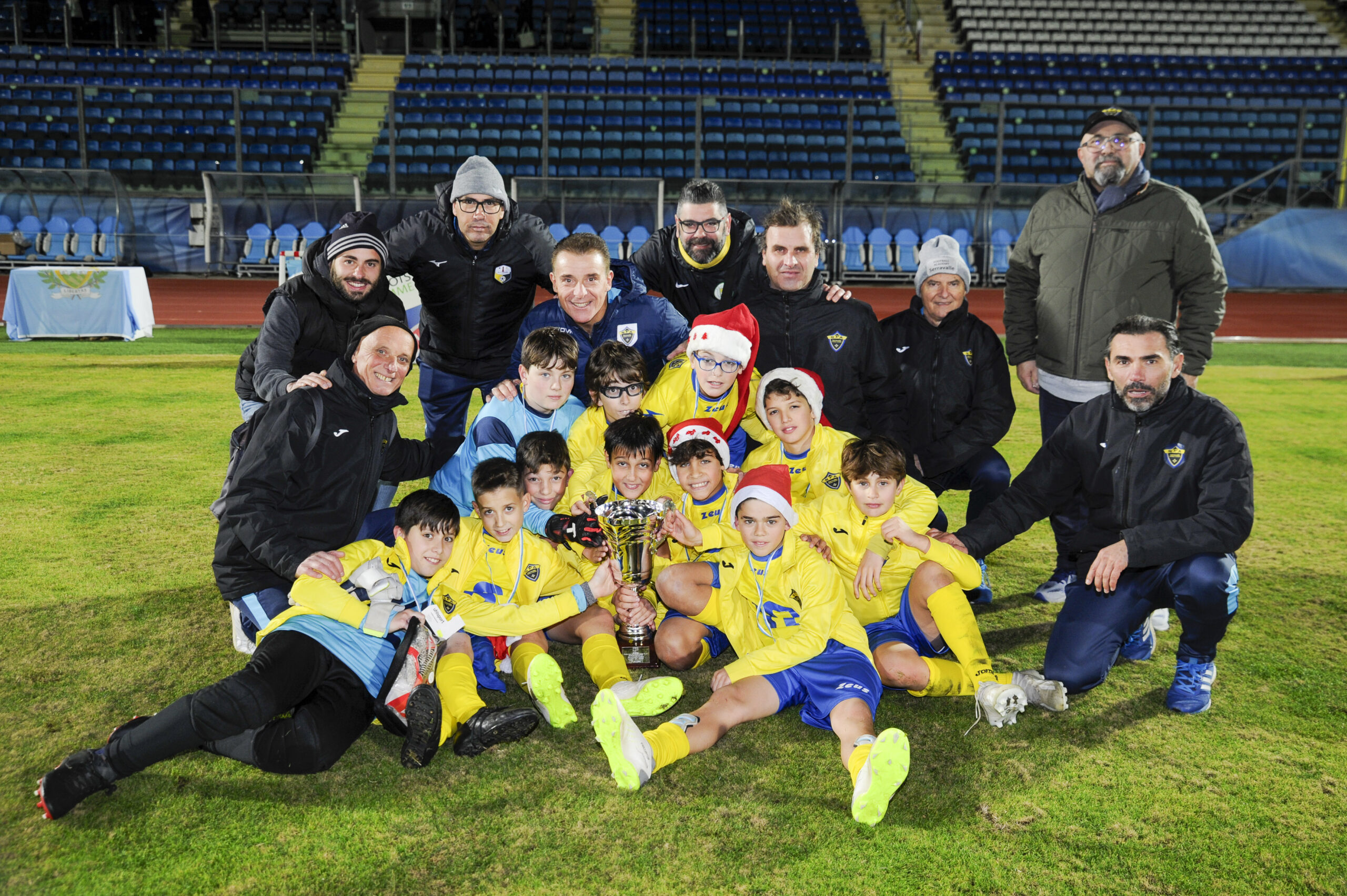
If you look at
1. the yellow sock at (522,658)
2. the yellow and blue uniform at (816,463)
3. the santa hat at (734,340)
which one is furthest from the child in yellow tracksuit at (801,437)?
the yellow sock at (522,658)

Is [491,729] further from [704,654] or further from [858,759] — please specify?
[858,759]

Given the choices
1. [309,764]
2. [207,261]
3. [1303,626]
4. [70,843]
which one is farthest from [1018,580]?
[207,261]

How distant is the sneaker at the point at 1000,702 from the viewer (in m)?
3.44

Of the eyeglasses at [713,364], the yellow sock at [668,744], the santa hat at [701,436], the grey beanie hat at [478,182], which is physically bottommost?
the yellow sock at [668,744]

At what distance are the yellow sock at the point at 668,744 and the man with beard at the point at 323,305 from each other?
2.47 meters

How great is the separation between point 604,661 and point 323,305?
2.36 meters

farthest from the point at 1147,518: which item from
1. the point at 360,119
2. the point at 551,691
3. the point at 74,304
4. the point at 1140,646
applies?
the point at 360,119

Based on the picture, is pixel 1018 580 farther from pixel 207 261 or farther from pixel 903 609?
pixel 207 261

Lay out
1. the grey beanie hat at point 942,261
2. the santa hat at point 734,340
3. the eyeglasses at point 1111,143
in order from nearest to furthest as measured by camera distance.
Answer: the santa hat at point 734,340, the eyeglasses at point 1111,143, the grey beanie hat at point 942,261

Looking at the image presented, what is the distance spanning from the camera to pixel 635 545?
383 cm

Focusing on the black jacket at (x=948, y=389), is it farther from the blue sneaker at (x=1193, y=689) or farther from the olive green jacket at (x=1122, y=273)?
the blue sneaker at (x=1193, y=689)

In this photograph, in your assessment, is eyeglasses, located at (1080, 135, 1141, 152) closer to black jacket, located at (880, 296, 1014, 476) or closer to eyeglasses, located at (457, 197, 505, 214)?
black jacket, located at (880, 296, 1014, 476)

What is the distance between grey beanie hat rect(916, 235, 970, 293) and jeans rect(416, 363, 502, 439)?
2.71 meters

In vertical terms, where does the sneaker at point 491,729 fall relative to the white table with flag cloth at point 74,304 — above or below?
below
